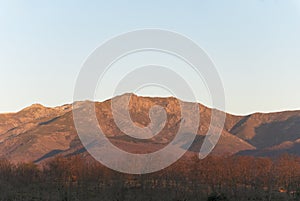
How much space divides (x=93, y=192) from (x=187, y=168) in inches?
1114

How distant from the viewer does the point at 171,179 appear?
101500 mm

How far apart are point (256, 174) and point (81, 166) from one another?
40.2 m

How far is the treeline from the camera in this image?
282 ft

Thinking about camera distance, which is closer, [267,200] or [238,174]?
[267,200]

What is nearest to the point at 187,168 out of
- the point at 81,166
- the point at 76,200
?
the point at 81,166

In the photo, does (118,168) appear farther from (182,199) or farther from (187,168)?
(182,199)

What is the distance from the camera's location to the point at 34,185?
9569cm

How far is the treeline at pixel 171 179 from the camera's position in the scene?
3388 inches

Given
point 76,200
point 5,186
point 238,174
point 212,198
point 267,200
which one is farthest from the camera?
point 238,174

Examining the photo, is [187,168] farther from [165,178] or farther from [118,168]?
[118,168]

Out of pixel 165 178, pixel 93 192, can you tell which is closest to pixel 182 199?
pixel 93 192

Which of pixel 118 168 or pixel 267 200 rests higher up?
pixel 118 168

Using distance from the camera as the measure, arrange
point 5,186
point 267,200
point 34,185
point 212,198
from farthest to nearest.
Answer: point 34,185 < point 5,186 < point 267,200 < point 212,198

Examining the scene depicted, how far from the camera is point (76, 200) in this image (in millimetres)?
71312
